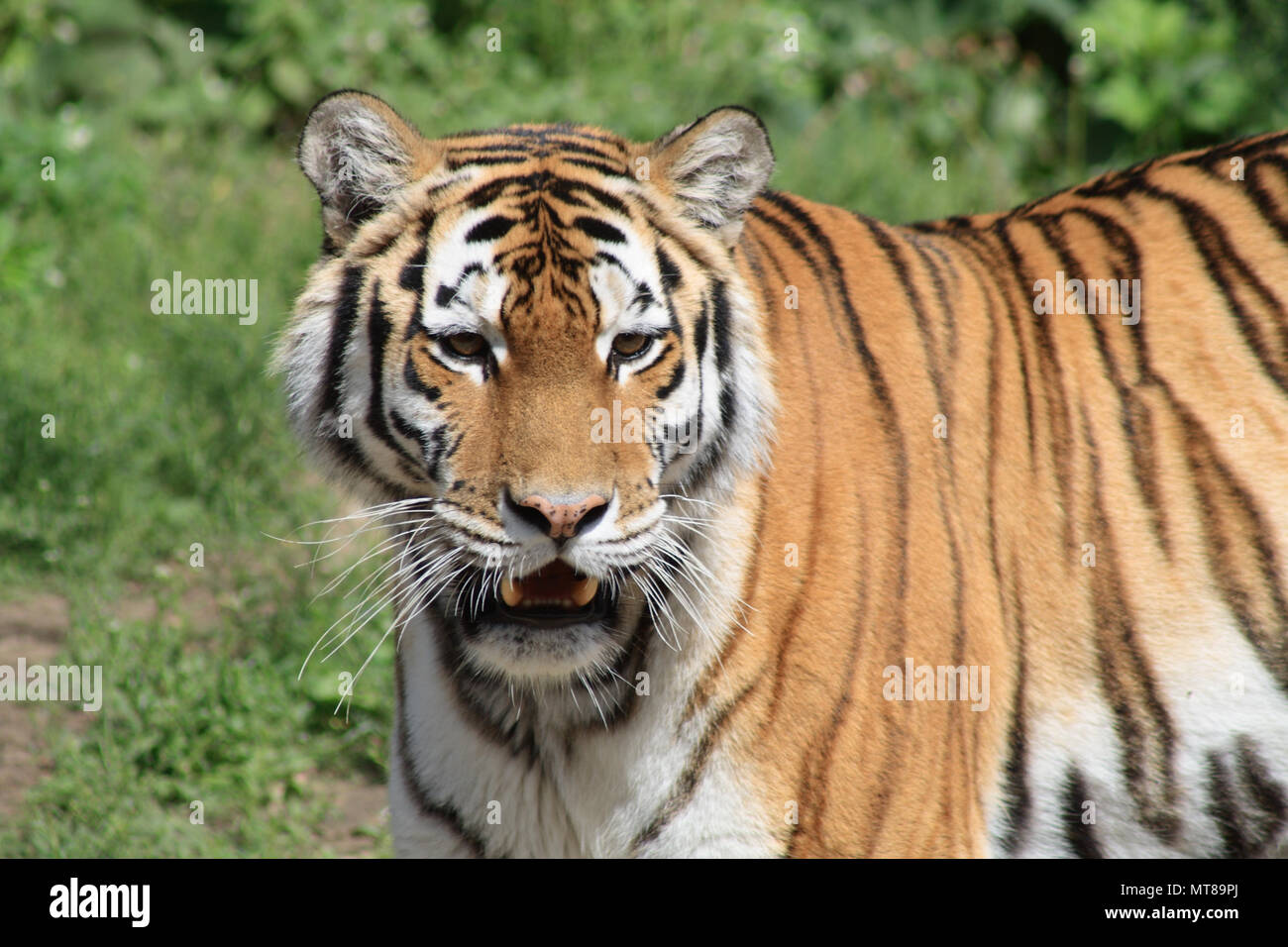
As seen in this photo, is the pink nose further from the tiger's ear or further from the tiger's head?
the tiger's ear

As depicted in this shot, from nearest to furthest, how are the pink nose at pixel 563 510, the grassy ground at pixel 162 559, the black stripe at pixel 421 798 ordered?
the pink nose at pixel 563 510 → the black stripe at pixel 421 798 → the grassy ground at pixel 162 559

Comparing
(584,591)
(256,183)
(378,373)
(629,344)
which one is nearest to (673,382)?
(629,344)

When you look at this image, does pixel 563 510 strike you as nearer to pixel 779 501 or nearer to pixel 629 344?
pixel 629 344

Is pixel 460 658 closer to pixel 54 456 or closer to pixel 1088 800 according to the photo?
pixel 1088 800

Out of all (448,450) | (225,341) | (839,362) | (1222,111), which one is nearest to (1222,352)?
(839,362)

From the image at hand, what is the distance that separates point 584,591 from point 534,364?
37 centimetres

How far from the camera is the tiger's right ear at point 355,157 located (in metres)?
2.24

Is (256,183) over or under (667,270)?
over

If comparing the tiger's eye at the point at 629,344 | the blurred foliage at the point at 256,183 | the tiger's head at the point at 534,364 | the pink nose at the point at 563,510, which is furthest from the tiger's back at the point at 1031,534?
the blurred foliage at the point at 256,183

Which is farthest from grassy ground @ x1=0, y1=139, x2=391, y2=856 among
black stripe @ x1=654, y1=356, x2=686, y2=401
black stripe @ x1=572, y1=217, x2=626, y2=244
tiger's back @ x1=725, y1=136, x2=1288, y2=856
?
black stripe @ x1=572, y1=217, x2=626, y2=244

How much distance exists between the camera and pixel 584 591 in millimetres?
2211

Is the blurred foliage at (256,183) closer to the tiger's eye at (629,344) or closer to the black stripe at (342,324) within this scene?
the black stripe at (342,324)

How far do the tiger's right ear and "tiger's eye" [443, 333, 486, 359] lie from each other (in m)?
0.29

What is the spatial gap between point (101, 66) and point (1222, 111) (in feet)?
15.3
